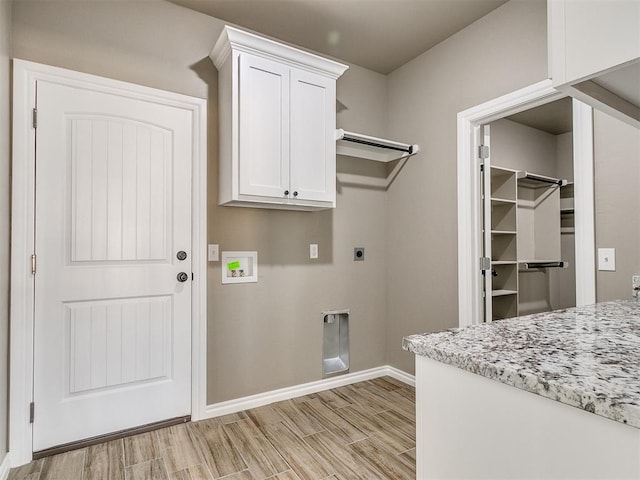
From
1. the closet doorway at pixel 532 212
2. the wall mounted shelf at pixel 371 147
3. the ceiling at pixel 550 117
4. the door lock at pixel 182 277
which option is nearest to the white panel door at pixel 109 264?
the door lock at pixel 182 277

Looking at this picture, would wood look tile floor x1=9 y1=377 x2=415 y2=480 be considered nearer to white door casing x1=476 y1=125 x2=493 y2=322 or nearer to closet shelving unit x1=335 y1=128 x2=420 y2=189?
white door casing x1=476 y1=125 x2=493 y2=322

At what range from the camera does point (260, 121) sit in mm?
2359

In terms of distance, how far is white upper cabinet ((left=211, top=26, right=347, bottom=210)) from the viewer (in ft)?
7.52

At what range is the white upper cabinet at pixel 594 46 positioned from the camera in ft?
2.02

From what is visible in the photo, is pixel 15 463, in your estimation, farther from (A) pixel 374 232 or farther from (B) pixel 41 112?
(A) pixel 374 232

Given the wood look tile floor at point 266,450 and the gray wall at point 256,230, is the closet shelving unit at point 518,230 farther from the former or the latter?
the wood look tile floor at point 266,450

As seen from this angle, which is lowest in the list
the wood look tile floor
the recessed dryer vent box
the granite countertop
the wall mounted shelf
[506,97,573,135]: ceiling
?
the wood look tile floor

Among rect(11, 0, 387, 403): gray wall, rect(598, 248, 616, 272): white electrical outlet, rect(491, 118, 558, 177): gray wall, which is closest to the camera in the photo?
rect(598, 248, 616, 272): white electrical outlet

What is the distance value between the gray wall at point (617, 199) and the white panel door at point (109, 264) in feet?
7.92

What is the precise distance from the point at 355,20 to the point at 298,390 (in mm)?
Result: 2742

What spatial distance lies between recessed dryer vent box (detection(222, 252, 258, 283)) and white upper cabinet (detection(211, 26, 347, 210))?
38 cm

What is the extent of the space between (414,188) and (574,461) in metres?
2.65

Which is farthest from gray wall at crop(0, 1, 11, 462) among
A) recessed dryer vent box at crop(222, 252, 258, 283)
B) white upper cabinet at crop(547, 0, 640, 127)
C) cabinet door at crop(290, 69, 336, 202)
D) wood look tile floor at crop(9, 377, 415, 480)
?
white upper cabinet at crop(547, 0, 640, 127)

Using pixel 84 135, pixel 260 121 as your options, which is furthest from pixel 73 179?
pixel 260 121
